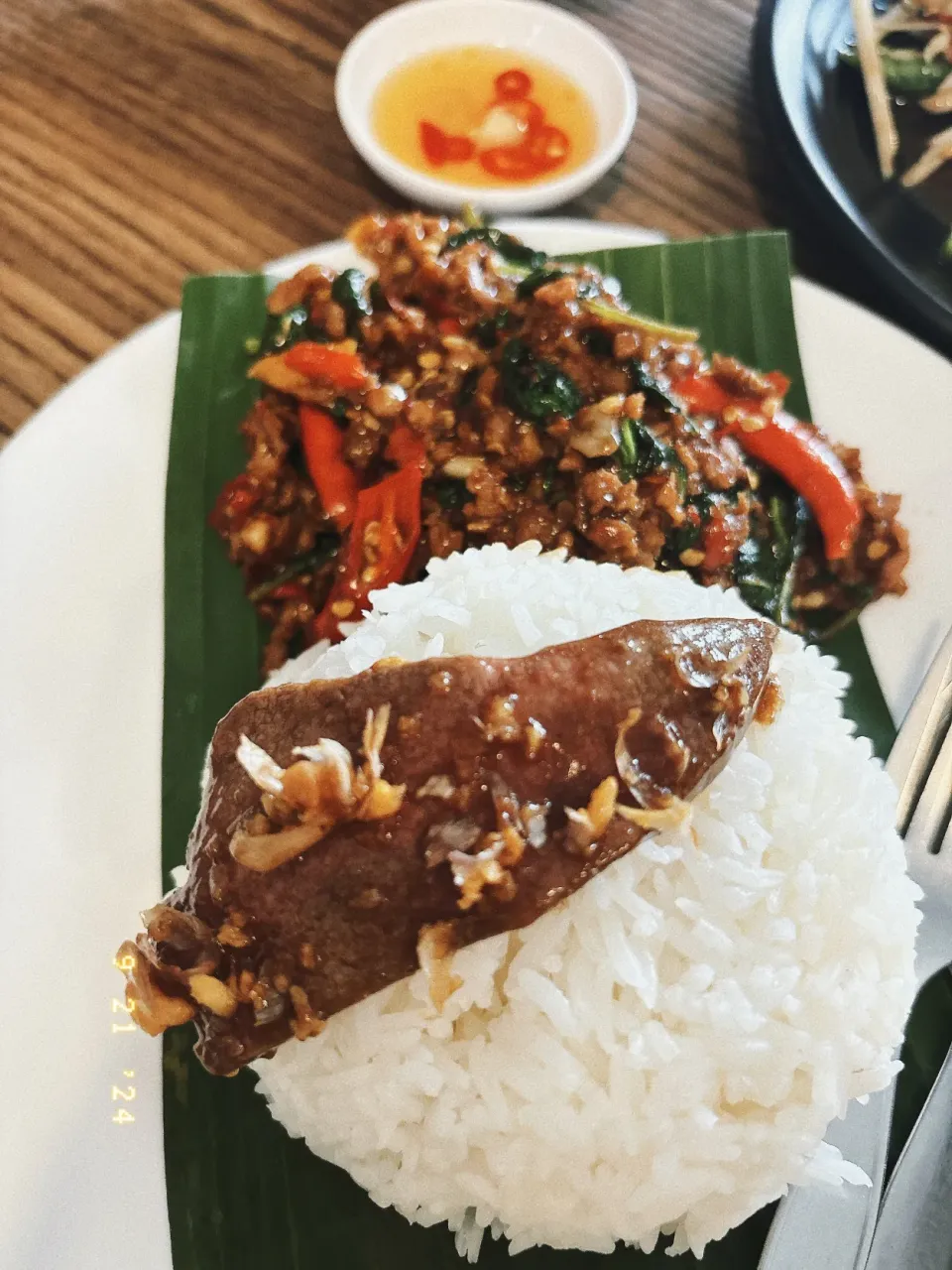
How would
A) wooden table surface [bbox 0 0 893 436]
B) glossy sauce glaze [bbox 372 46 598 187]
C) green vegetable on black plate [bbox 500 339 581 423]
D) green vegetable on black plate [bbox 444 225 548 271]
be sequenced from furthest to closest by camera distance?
glossy sauce glaze [bbox 372 46 598 187] → wooden table surface [bbox 0 0 893 436] → green vegetable on black plate [bbox 444 225 548 271] → green vegetable on black plate [bbox 500 339 581 423]

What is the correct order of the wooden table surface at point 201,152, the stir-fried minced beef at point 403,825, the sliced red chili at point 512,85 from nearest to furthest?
the stir-fried minced beef at point 403,825
the wooden table surface at point 201,152
the sliced red chili at point 512,85

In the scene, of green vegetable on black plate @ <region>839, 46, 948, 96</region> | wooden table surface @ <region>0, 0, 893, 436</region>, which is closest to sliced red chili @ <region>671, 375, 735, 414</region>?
wooden table surface @ <region>0, 0, 893, 436</region>

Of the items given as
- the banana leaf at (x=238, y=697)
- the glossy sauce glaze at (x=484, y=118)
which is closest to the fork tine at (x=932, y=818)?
the banana leaf at (x=238, y=697)

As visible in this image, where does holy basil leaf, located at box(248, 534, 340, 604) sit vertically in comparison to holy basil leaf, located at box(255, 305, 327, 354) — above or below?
below

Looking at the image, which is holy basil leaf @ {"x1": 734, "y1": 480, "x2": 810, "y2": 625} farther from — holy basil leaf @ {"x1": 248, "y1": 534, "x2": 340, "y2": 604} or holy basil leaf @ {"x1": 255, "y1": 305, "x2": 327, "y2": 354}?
holy basil leaf @ {"x1": 255, "y1": 305, "x2": 327, "y2": 354}

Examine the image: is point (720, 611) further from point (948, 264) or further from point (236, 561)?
point (948, 264)

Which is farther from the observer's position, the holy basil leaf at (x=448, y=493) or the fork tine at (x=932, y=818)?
the holy basil leaf at (x=448, y=493)

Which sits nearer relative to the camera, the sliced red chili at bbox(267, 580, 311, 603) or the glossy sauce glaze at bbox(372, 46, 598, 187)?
the sliced red chili at bbox(267, 580, 311, 603)

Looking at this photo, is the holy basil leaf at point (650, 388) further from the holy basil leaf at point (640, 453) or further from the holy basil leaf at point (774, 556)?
the holy basil leaf at point (774, 556)
